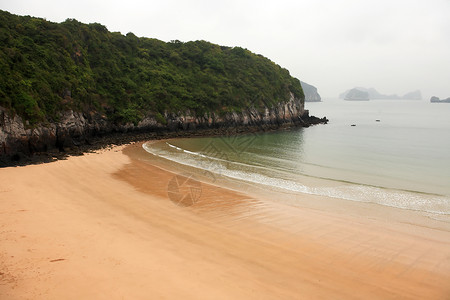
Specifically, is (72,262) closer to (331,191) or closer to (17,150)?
(331,191)

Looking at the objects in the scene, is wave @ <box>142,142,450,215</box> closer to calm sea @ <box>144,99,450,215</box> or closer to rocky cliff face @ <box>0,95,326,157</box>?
calm sea @ <box>144,99,450,215</box>

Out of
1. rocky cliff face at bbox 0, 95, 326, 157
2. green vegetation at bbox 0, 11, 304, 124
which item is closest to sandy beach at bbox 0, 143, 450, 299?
rocky cliff face at bbox 0, 95, 326, 157

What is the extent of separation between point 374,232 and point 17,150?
23.0 meters

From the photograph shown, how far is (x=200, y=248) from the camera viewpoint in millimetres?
8992

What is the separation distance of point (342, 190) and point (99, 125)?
2753 centimetres

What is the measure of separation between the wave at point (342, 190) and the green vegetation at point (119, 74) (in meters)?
14.2

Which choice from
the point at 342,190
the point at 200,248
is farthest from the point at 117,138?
the point at 200,248

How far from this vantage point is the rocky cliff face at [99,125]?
19.8m

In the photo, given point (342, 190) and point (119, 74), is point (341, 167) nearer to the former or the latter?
point (342, 190)

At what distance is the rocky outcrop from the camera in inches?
779

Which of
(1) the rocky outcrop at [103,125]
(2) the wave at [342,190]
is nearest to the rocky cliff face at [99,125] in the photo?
(1) the rocky outcrop at [103,125]

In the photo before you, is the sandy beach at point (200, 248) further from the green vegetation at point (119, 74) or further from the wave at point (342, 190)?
the green vegetation at point (119, 74)

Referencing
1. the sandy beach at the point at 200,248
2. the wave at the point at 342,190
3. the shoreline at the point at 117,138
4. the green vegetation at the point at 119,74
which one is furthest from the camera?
the green vegetation at the point at 119,74

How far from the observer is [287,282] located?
7.34 m
